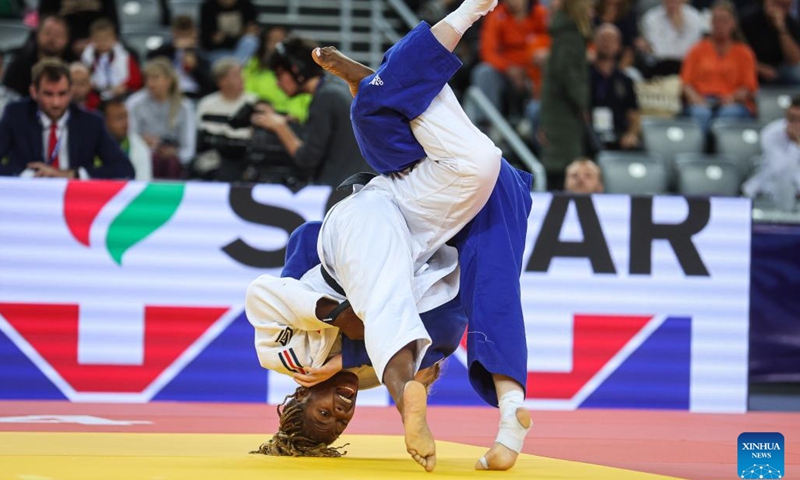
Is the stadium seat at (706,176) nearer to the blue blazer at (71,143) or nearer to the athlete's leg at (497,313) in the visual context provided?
the blue blazer at (71,143)

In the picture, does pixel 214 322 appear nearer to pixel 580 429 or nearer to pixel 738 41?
pixel 580 429

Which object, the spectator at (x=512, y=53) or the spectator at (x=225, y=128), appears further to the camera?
the spectator at (x=512, y=53)

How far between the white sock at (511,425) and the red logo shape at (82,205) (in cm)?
297

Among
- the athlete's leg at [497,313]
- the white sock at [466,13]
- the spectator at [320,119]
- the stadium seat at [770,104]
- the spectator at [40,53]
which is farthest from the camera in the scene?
the stadium seat at [770,104]

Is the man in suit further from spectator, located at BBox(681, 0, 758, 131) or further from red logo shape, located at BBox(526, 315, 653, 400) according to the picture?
spectator, located at BBox(681, 0, 758, 131)

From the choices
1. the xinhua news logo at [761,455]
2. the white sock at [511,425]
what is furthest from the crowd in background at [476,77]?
the xinhua news logo at [761,455]

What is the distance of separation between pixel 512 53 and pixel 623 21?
112 centimetres

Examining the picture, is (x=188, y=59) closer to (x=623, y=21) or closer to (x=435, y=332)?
(x=623, y=21)

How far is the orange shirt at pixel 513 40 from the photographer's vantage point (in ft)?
32.5

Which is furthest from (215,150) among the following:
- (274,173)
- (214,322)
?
(214,322)

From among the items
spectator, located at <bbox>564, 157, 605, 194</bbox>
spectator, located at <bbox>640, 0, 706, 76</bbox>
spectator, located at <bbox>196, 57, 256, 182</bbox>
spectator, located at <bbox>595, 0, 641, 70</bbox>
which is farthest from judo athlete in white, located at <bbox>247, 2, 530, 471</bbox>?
spectator, located at <bbox>640, 0, 706, 76</bbox>

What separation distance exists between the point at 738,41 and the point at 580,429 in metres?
5.72

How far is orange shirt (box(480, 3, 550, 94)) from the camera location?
9906 millimetres

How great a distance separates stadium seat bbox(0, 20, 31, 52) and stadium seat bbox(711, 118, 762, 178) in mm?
5251
